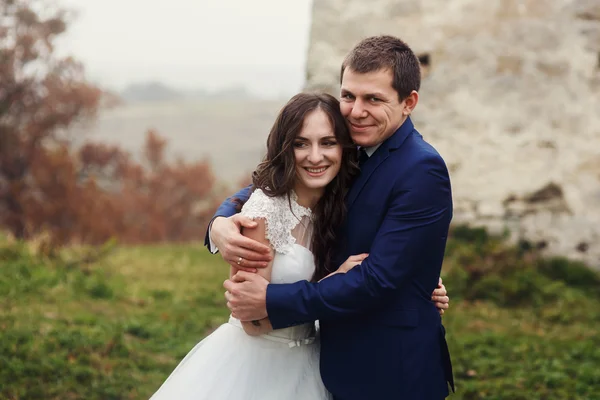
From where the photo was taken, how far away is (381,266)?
7.64 feet

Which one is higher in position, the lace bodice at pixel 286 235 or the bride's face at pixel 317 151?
the bride's face at pixel 317 151

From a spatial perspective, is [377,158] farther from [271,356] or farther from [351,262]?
[271,356]

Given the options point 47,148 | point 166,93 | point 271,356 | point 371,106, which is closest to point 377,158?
point 371,106

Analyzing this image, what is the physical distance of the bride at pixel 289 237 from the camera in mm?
2566

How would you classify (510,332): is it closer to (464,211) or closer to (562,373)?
(562,373)

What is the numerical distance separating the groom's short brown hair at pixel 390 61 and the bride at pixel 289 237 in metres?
0.21

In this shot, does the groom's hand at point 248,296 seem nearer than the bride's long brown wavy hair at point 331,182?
Yes

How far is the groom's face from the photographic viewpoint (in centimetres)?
251

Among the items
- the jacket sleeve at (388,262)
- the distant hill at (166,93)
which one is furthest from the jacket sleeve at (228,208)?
the distant hill at (166,93)

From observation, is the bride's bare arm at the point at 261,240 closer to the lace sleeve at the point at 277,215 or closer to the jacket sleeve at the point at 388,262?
the lace sleeve at the point at 277,215

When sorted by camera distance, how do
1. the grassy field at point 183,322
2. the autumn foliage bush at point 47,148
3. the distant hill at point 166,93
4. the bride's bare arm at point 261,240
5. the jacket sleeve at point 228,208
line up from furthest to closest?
the distant hill at point 166,93 → the autumn foliage bush at point 47,148 → the grassy field at point 183,322 → the jacket sleeve at point 228,208 → the bride's bare arm at point 261,240

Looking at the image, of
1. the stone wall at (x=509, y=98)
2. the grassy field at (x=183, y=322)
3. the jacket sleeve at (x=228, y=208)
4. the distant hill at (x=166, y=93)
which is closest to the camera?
the jacket sleeve at (x=228, y=208)

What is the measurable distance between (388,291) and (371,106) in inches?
28.4

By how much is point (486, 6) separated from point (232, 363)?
573 cm
